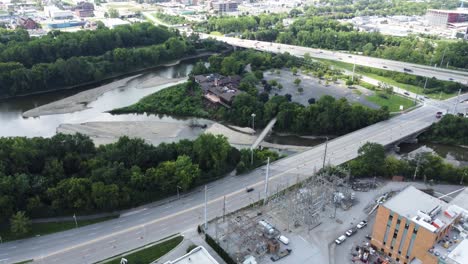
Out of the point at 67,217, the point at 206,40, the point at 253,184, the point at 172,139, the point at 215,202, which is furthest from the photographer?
the point at 206,40

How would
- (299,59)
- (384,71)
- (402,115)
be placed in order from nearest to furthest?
1. (402,115)
2. (384,71)
3. (299,59)

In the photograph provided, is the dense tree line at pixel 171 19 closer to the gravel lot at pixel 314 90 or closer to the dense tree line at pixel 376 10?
the dense tree line at pixel 376 10

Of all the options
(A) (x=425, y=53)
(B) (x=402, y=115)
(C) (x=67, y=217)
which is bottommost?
(C) (x=67, y=217)

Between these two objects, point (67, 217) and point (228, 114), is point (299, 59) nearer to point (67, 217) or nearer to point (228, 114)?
point (228, 114)

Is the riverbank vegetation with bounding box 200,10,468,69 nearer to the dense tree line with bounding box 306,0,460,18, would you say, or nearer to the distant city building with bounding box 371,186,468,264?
the dense tree line with bounding box 306,0,460,18

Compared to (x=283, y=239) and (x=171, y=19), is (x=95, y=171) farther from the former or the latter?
(x=171, y=19)

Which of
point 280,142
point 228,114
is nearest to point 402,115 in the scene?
point 280,142

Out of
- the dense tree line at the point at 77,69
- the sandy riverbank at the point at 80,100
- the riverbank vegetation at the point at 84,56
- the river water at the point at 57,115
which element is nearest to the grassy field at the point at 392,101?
the river water at the point at 57,115
